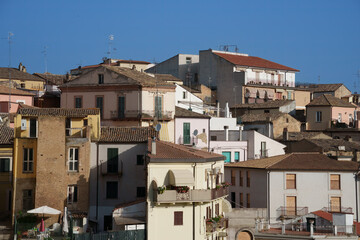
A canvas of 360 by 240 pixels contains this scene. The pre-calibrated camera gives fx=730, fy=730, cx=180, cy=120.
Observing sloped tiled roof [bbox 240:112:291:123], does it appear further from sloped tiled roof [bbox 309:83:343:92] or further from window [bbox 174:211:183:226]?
window [bbox 174:211:183:226]

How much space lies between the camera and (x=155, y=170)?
43.8m

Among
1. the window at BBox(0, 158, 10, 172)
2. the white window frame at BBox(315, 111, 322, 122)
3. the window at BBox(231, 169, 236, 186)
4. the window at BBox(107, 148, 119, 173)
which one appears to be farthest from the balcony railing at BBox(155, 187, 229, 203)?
the white window frame at BBox(315, 111, 322, 122)

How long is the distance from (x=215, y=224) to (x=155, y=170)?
18.5 ft

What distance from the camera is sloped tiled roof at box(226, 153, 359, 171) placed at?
57.8 metres

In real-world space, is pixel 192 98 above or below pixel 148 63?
below

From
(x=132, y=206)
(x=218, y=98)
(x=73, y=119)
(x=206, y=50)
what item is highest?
(x=206, y=50)

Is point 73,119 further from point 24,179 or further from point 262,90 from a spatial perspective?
point 262,90

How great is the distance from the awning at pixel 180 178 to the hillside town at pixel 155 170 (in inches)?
2.6

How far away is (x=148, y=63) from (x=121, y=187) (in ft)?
195

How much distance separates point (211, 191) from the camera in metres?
45.2

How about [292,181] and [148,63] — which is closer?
[292,181]

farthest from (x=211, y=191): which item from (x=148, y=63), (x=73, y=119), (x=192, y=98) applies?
(x=148, y=63)

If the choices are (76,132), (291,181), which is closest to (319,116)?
(291,181)

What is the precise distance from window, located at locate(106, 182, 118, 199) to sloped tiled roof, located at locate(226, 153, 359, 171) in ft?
44.3
